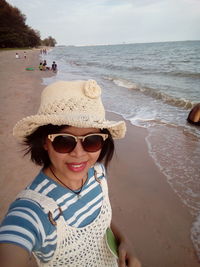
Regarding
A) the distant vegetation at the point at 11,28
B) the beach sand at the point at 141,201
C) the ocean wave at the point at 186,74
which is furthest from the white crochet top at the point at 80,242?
the distant vegetation at the point at 11,28

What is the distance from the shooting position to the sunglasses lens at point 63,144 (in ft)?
4.45

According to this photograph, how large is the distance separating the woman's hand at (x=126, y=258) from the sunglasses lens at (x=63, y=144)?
32.3 inches

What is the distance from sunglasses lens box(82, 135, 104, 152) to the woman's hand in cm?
75

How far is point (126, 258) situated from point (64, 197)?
0.69 meters

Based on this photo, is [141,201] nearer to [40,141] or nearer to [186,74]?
[40,141]

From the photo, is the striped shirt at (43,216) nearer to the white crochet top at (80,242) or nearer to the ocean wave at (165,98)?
the white crochet top at (80,242)

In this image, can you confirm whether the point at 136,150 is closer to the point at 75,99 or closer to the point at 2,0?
the point at 75,99

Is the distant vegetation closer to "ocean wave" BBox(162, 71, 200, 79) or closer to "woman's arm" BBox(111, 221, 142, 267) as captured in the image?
"ocean wave" BBox(162, 71, 200, 79)

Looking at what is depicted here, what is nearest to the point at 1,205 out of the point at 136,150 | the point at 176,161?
the point at 136,150

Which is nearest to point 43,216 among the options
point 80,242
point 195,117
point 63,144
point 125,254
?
point 80,242

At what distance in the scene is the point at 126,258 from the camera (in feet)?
5.02

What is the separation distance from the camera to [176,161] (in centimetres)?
472

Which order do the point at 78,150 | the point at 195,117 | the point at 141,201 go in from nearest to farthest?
the point at 78,150, the point at 141,201, the point at 195,117

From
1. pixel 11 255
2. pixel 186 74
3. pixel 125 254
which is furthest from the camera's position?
pixel 186 74
